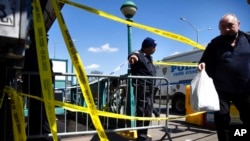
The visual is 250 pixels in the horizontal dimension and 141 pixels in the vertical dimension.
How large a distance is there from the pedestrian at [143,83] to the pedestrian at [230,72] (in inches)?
43.4

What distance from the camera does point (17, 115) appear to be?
9.84 feet

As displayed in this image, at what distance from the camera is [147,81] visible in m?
4.77

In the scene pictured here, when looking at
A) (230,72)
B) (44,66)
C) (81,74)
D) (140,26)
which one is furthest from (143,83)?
(44,66)

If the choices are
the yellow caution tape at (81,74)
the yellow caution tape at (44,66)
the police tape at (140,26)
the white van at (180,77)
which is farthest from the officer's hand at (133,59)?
the white van at (180,77)

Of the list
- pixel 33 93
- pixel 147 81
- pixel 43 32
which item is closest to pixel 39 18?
pixel 43 32

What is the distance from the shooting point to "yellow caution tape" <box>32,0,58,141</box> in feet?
9.45

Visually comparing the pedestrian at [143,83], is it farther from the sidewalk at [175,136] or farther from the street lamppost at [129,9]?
the street lamppost at [129,9]

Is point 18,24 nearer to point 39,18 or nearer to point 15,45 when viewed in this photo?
point 15,45

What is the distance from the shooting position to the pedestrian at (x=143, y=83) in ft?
15.5

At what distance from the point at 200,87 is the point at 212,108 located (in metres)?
0.27

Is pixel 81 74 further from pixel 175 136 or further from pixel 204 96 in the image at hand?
pixel 175 136

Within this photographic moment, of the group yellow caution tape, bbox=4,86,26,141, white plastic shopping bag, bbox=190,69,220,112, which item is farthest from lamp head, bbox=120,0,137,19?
yellow caution tape, bbox=4,86,26,141

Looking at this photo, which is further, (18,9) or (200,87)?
(200,87)

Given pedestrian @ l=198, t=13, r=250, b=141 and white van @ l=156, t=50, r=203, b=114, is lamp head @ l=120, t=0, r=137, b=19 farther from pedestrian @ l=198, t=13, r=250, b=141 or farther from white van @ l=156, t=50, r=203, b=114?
white van @ l=156, t=50, r=203, b=114
